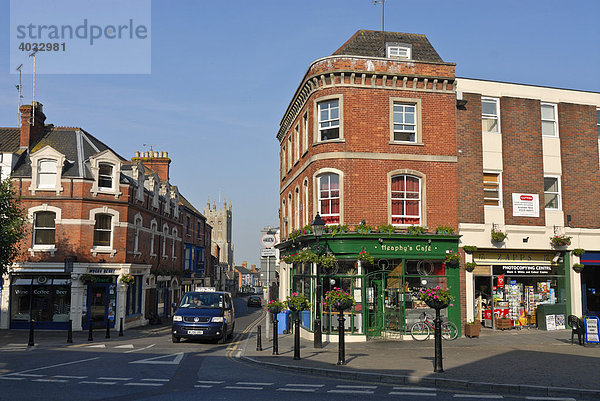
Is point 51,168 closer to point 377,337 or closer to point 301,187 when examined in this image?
point 301,187

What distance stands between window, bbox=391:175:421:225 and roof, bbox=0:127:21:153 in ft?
70.8

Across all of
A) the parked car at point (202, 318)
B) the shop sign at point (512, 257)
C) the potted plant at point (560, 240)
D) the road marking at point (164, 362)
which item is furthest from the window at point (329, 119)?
the road marking at point (164, 362)

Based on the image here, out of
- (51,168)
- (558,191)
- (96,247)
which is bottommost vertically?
(96,247)

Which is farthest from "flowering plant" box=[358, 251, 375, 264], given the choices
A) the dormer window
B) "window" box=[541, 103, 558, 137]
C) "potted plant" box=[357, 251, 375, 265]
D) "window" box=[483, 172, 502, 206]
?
"window" box=[541, 103, 558, 137]

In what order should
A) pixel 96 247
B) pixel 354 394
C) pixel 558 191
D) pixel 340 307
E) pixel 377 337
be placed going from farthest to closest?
pixel 96 247, pixel 558 191, pixel 377 337, pixel 340 307, pixel 354 394

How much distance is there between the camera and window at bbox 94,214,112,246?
28453mm

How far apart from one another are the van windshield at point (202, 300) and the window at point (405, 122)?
9569 millimetres

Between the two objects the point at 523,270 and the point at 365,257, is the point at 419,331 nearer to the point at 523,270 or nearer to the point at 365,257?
the point at 365,257

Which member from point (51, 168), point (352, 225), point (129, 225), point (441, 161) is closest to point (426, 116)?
point (441, 161)

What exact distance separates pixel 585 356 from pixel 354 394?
8.72 m

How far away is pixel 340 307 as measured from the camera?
14898 mm

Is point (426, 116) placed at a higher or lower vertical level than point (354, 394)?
higher

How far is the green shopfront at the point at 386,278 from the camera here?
19.9 metres

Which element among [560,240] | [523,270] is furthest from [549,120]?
[523,270]
